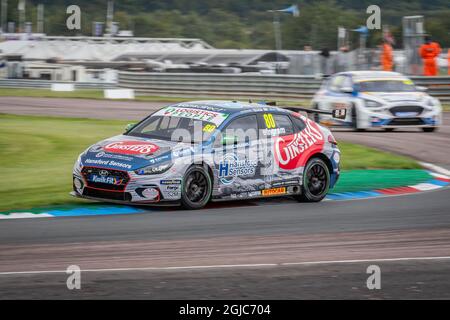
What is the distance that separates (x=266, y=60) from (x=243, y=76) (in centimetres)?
1752

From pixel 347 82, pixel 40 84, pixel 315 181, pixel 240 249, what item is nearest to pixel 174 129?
pixel 315 181

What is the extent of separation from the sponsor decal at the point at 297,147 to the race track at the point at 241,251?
22.3 inches

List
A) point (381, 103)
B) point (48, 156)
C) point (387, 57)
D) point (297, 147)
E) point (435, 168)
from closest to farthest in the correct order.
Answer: point (297, 147) < point (48, 156) < point (435, 168) < point (381, 103) < point (387, 57)

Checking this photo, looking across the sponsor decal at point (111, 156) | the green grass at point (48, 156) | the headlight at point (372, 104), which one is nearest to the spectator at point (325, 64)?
the headlight at point (372, 104)

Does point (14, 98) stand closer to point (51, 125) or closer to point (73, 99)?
point (73, 99)

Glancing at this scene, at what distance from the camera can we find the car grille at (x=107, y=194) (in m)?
11.2

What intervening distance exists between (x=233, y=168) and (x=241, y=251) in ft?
9.95

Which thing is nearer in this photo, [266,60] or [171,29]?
[266,60]

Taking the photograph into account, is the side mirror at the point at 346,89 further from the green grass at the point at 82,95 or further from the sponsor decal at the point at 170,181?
the sponsor decal at the point at 170,181

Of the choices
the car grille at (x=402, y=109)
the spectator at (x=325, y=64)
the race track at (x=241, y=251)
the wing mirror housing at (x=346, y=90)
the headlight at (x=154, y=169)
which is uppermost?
the spectator at (x=325, y=64)

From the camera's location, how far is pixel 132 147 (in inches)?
453

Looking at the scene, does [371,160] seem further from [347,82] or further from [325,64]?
[325,64]
